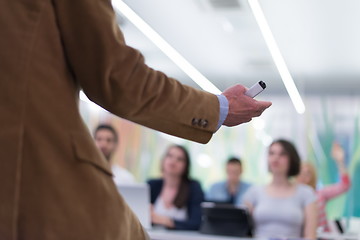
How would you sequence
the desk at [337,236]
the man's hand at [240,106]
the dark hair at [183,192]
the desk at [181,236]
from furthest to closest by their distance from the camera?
the dark hair at [183,192]
the desk at [337,236]
the desk at [181,236]
the man's hand at [240,106]

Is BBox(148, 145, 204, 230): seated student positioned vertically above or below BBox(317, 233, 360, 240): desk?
above

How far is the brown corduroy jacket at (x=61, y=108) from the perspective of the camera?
→ 1048 millimetres

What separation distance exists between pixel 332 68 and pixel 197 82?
2.07 metres

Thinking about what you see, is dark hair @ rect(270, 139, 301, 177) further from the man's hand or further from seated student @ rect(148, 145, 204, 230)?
the man's hand

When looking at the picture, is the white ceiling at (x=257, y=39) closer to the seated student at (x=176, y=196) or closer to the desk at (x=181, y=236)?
the seated student at (x=176, y=196)

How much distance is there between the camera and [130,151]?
10055 mm

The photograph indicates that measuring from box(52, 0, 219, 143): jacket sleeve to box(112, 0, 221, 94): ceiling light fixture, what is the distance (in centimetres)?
343

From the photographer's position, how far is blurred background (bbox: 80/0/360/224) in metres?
6.29

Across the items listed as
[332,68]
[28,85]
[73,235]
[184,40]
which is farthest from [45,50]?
[332,68]

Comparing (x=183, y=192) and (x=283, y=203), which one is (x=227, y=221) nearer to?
(x=283, y=203)

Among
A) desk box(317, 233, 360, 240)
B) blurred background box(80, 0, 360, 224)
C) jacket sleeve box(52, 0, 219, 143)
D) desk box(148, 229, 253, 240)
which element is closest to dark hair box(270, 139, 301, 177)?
desk box(317, 233, 360, 240)

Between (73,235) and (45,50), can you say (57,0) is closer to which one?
(45,50)

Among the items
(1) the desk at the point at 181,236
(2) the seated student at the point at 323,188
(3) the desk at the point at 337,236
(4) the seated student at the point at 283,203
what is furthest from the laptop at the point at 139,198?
(2) the seated student at the point at 323,188

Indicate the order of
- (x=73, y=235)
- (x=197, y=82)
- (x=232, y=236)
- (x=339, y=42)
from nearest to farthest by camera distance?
(x=73, y=235) < (x=232, y=236) < (x=339, y=42) < (x=197, y=82)
